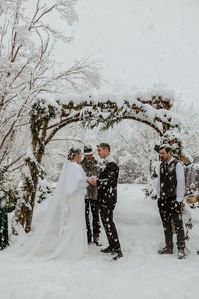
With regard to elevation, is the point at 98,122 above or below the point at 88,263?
above

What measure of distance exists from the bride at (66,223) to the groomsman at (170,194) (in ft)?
4.58

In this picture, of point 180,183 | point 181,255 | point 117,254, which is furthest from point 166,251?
point 180,183

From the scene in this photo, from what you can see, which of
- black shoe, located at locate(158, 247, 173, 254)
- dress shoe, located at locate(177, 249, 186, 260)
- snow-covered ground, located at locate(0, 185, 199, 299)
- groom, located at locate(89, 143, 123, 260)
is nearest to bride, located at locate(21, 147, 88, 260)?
snow-covered ground, located at locate(0, 185, 199, 299)

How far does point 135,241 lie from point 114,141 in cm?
1905

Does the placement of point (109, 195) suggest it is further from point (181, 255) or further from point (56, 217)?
point (181, 255)

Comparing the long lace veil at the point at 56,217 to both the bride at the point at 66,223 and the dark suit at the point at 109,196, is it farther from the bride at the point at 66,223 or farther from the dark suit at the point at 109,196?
the dark suit at the point at 109,196

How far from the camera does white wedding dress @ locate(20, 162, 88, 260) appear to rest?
5.78 metres

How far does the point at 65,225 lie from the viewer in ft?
19.8

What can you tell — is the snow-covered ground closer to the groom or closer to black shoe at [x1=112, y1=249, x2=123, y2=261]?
black shoe at [x1=112, y1=249, x2=123, y2=261]

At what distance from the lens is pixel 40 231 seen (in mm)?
5965

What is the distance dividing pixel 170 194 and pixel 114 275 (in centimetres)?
175

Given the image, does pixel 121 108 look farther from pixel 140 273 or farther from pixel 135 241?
pixel 140 273

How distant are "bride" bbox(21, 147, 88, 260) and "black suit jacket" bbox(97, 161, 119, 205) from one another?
41 centimetres

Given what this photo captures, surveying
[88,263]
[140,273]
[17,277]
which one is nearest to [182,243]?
[140,273]
